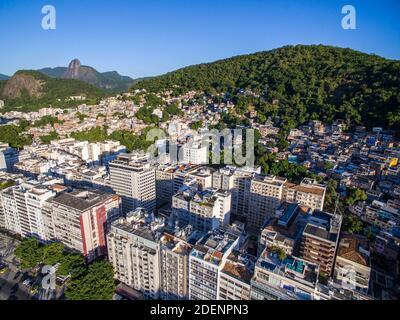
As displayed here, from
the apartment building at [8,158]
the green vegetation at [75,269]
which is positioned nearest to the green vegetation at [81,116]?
the apartment building at [8,158]

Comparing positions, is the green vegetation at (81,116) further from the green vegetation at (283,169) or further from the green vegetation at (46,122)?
the green vegetation at (283,169)

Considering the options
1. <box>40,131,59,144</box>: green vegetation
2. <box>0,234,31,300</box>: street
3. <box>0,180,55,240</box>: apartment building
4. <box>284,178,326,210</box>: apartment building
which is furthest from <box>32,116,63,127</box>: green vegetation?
<box>284,178,326,210</box>: apartment building

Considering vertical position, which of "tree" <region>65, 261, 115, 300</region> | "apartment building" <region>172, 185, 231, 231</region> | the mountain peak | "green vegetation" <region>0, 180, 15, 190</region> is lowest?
"tree" <region>65, 261, 115, 300</region>

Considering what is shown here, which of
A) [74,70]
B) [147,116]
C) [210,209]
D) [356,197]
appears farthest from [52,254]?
[74,70]

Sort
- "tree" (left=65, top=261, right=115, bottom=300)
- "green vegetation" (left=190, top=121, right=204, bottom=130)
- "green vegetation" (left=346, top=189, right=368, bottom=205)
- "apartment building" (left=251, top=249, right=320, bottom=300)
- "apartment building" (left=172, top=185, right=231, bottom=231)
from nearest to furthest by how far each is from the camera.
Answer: "apartment building" (left=251, top=249, right=320, bottom=300)
"tree" (left=65, top=261, right=115, bottom=300)
"apartment building" (left=172, top=185, right=231, bottom=231)
"green vegetation" (left=346, top=189, right=368, bottom=205)
"green vegetation" (left=190, top=121, right=204, bottom=130)

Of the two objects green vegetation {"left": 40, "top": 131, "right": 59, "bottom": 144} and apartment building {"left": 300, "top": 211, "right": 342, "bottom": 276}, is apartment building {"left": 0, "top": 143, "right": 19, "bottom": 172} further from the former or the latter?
apartment building {"left": 300, "top": 211, "right": 342, "bottom": 276}

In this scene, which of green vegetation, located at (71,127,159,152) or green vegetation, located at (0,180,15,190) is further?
green vegetation, located at (71,127,159,152)
